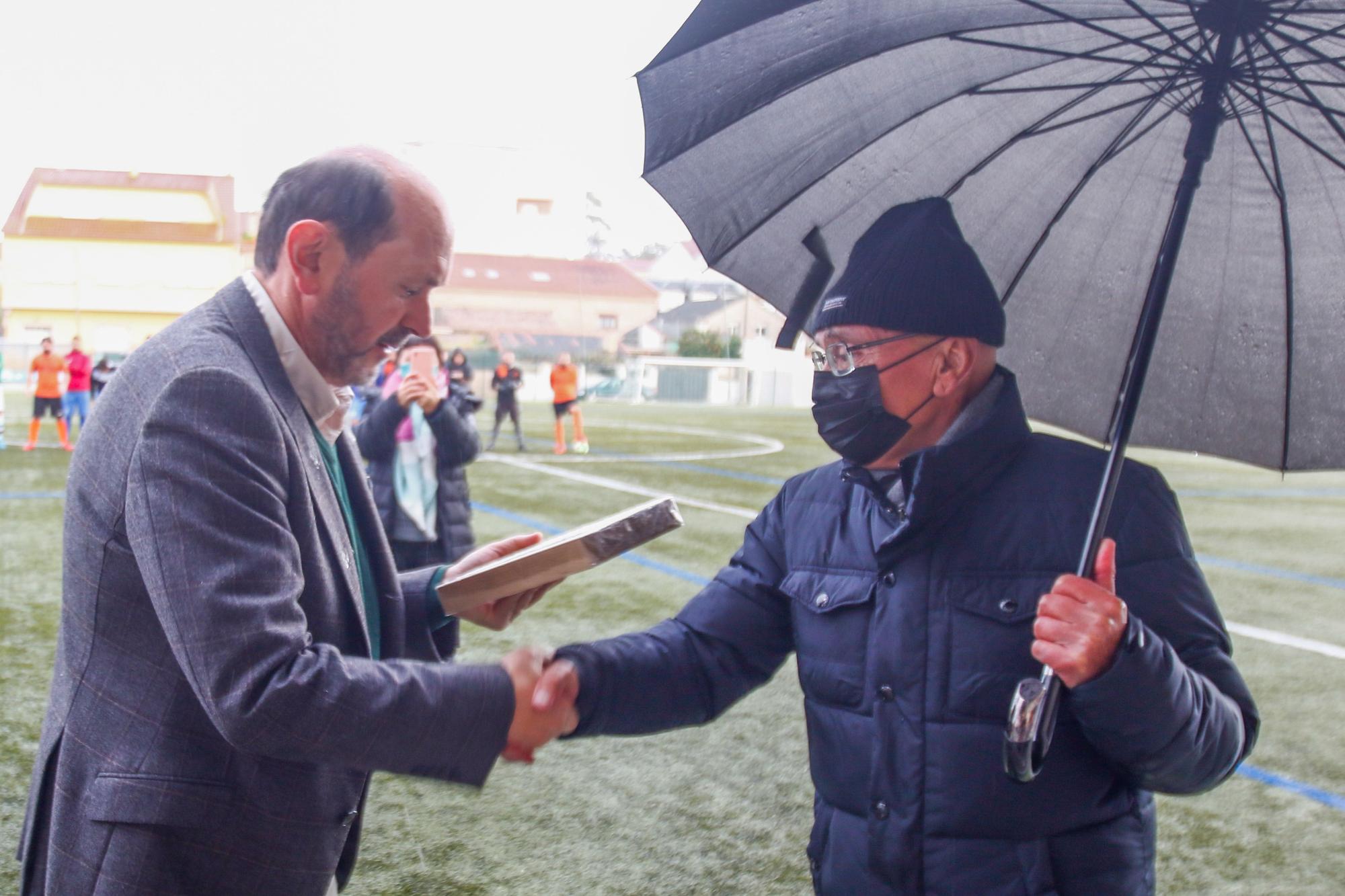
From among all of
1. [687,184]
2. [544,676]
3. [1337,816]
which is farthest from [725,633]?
[1337,816]

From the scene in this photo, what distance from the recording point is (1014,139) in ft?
7.75

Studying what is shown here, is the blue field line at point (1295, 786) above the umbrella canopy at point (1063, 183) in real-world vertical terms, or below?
below

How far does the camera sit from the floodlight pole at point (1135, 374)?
1.79m

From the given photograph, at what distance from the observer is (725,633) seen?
7.62ft

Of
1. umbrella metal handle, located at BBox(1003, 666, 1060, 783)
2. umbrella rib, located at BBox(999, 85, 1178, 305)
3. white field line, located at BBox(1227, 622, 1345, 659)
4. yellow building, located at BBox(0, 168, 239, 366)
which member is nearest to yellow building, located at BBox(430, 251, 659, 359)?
yellow building, located at BBox(0, 168, 239, 366)

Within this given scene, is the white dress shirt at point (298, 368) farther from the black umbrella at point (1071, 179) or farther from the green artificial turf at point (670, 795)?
the green artificial turf at point (670, 795)

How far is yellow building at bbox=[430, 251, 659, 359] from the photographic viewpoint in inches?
2416

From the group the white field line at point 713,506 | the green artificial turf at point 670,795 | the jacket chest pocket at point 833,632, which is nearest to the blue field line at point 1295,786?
the green artificial turf at point 670,795

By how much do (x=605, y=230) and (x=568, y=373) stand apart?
75110mm

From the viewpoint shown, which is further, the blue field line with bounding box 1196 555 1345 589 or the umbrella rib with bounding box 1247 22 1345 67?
the blue field line with bounding box 1196 555 1345 589

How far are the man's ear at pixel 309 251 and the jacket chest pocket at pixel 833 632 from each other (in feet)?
3.21

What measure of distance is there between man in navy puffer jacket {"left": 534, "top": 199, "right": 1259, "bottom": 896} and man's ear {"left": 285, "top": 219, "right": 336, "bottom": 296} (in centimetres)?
74

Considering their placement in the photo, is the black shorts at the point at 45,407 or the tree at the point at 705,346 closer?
the black shorts at the point at 45,407

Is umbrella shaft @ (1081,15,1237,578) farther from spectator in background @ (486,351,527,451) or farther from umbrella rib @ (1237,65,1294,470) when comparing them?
spectator in background @ (486,351,527,451)
